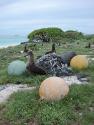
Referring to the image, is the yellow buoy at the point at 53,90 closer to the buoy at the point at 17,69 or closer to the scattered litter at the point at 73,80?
the scattered litter at the point at 73,80

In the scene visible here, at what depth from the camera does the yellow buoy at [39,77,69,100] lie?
10.3 metres

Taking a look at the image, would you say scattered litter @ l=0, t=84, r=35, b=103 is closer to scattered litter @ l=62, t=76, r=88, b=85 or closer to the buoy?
scattered litter @ l=62, t=76, r=88, b=85

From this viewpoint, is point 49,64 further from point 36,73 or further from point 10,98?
point 10,98

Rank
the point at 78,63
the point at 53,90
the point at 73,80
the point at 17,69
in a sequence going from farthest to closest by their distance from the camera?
the point at 78,63 → the point at 17,69 → the point at 73,80 → the point at 53,90

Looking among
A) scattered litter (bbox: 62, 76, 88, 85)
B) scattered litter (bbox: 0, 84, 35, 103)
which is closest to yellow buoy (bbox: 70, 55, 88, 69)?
scattered litter (bbox: 62, 76, 88, 85)

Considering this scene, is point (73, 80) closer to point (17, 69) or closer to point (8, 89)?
point (8, 89)

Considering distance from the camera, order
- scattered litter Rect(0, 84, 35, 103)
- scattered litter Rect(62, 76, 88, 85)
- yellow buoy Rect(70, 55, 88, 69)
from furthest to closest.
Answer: yellow buoy Rect(70, 55, 88, 69) → scattered litter Rect(62, 76, 88, 85) → scattered litter Rect(0, 84, 35, 103)

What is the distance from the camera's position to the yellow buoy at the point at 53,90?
10.3 metres

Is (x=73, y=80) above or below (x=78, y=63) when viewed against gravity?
below

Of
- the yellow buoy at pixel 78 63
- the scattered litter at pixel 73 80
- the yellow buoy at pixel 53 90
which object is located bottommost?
the scattered litter at pixel 73 80

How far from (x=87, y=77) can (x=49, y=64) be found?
1580 mm

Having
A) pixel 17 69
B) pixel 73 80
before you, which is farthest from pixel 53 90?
pixel 17 69

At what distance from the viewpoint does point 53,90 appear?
1041cm

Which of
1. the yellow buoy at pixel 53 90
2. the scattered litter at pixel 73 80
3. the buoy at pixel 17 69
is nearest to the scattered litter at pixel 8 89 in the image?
the yellow buoy at pixel 53 90
